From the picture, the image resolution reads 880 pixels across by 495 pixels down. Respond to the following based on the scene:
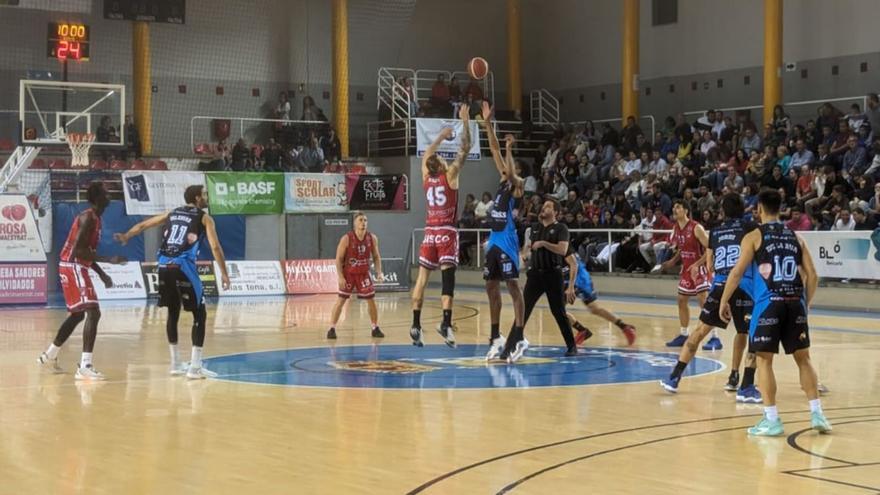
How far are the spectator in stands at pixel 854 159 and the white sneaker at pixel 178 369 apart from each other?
17.0 meters

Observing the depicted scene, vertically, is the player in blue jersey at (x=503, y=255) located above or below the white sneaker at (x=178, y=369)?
above

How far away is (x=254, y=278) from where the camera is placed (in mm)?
29375

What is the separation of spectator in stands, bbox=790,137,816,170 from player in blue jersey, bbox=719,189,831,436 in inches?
722

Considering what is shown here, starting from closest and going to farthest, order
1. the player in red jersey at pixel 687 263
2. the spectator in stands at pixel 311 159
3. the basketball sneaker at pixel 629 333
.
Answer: the player in red jersey at pixel 687 263 → the basketball sneaker at pixel 629 333 → the spectator in stands at pixel 311 159

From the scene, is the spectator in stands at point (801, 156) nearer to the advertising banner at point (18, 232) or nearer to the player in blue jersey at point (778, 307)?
the advertising banner at point (18, 232)

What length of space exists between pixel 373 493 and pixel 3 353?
989 centimetres

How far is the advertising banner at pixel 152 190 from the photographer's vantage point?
3041 centimetres

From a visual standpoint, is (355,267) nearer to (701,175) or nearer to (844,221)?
(844,221)

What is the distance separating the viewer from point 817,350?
16.7 m

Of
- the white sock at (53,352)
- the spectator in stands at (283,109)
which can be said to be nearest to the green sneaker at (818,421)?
the white sock at (53,352)

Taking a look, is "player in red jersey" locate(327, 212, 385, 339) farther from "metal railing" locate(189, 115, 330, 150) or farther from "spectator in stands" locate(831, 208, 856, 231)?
"metal railing" locate(189, 115, 330, 150)

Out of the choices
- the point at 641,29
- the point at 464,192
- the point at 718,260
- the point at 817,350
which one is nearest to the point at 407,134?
the point at 464,192

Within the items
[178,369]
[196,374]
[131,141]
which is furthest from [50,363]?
[131,141]

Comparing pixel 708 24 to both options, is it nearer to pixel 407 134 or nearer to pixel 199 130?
pixel 407 134
